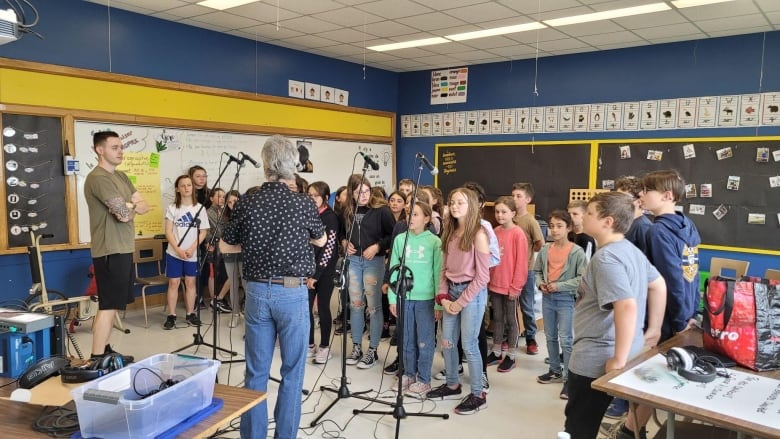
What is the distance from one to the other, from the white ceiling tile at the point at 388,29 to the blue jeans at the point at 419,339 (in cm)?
340

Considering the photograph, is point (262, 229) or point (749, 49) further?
point (749, 49)

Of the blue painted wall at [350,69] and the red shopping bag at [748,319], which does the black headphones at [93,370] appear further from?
the blue painted wall at [350,69]

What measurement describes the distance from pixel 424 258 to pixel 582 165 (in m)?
4.26

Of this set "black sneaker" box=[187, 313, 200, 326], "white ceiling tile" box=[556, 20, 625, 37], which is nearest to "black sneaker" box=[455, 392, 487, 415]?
"black sneaker" box=[187, 313, 200, 326]

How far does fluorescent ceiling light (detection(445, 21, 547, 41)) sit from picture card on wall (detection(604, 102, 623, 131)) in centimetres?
166

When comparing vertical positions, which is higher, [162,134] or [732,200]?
[162,134]

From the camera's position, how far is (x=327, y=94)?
743cm

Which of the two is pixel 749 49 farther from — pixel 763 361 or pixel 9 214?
pixel 9 214

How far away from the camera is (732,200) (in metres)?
5.95

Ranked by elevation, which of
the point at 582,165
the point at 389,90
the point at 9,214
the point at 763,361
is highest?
the point at 389,90

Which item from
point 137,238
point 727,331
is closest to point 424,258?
point 727,331

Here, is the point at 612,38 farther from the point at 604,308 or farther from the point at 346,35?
the point at 604,308

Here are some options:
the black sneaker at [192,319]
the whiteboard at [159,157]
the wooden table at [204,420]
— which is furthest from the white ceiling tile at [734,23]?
the black sneaker at [192,319]

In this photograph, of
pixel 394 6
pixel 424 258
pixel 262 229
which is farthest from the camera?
pixel 394 6
